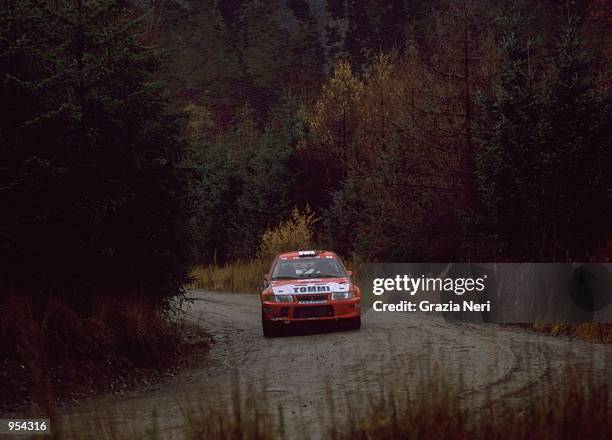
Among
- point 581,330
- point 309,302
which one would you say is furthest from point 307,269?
point 581,330

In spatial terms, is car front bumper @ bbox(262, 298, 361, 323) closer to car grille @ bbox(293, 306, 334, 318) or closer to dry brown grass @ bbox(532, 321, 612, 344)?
car grille @ bbox(293, 306, 334, 318)

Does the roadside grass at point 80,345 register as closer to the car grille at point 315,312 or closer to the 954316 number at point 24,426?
the 954316 number at point 24,426

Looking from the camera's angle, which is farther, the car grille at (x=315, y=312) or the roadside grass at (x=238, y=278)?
the roadside grass at (x=238, y=278)

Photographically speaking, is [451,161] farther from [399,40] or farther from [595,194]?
[399,40]

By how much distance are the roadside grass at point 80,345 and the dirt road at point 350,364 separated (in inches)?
27.0

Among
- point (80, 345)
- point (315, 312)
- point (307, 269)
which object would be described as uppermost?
point (307, 269)

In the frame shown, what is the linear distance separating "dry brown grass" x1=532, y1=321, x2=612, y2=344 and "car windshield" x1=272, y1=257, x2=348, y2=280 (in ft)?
13.8

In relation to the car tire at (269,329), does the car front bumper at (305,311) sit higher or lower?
higher

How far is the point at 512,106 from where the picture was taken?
19.4m

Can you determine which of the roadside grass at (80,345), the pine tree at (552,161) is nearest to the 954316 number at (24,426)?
the roadside grass at (80,345)

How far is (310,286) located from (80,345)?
19.9ft

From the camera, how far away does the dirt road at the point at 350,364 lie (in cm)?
723

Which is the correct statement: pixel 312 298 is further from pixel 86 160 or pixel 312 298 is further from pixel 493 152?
pixel 493 152

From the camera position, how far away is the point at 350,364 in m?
11.4
